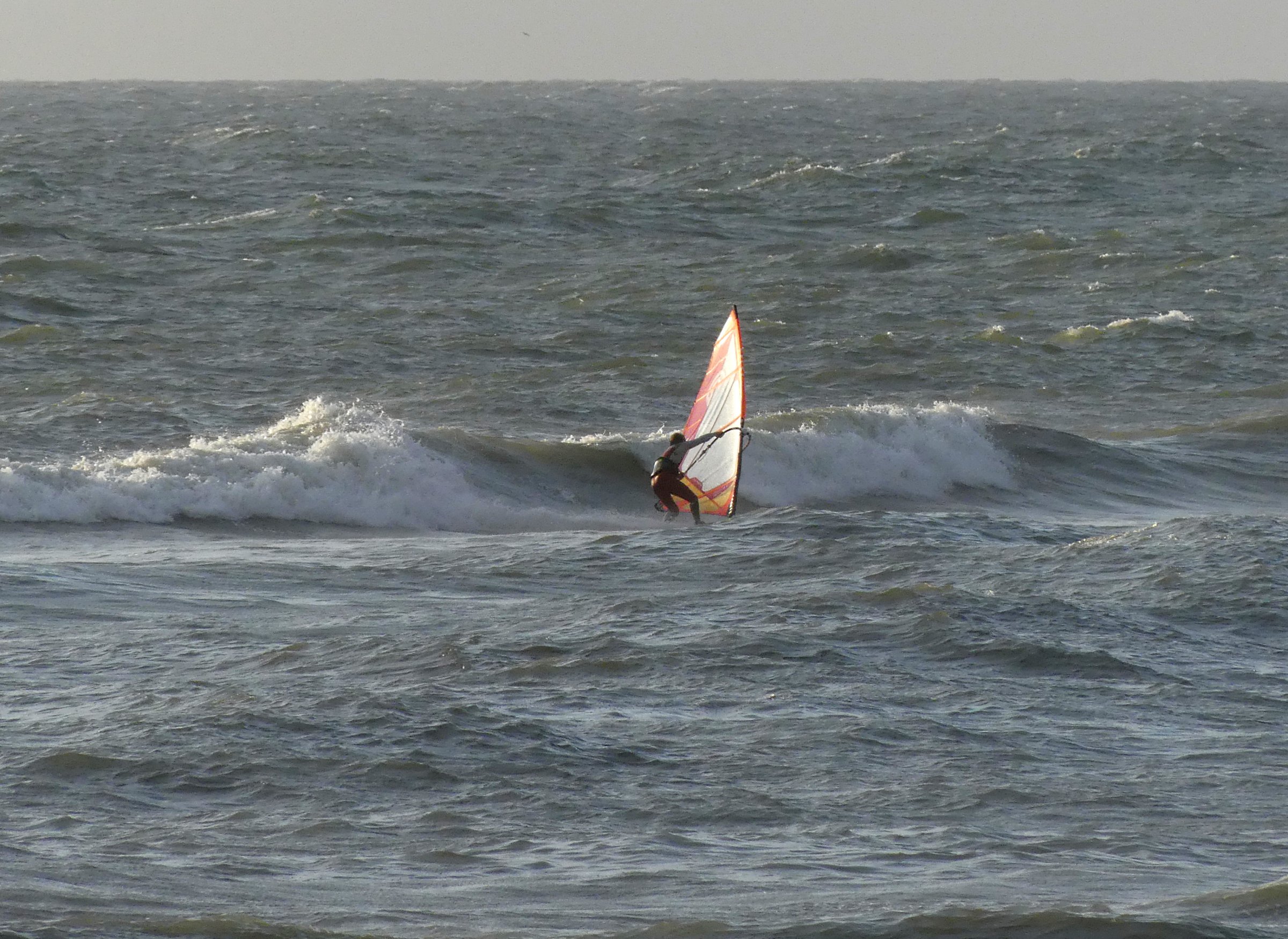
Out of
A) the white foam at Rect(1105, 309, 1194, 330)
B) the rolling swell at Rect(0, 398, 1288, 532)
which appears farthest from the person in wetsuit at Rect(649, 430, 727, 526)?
the white foam at Rect(1105, 309, 1194, 330)

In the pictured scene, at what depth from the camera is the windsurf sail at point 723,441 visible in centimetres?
1625

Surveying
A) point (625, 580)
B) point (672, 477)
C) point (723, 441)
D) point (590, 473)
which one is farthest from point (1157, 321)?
point (625, 580)

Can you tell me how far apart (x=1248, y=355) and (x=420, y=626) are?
59.7ft

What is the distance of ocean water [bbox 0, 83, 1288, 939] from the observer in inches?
316

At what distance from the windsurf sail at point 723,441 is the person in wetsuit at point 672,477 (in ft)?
0.67

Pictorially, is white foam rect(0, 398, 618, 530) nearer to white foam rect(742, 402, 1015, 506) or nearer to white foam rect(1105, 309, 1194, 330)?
white foam rect(742, 402, 1015, 506)

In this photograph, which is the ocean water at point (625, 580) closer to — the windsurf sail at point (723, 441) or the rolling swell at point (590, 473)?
the rolling swell at point (590, 473)

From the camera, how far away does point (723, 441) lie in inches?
651

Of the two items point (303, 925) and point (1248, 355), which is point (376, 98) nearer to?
point (1248, 355)

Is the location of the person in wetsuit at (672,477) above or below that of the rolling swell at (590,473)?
above

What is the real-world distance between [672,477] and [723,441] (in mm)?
639

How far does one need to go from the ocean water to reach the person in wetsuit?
1.61 ft

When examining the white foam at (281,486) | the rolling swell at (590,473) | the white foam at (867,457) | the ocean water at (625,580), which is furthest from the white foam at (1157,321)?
the white foam at (281,486)

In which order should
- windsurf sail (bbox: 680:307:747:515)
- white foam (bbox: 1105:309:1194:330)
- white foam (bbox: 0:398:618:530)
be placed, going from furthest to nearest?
white foam (bbox: 1105:309:1194:330)
white foam (bbox: 0:398:618:530)
windsurf sail (bbox: 680:307:747:515)
